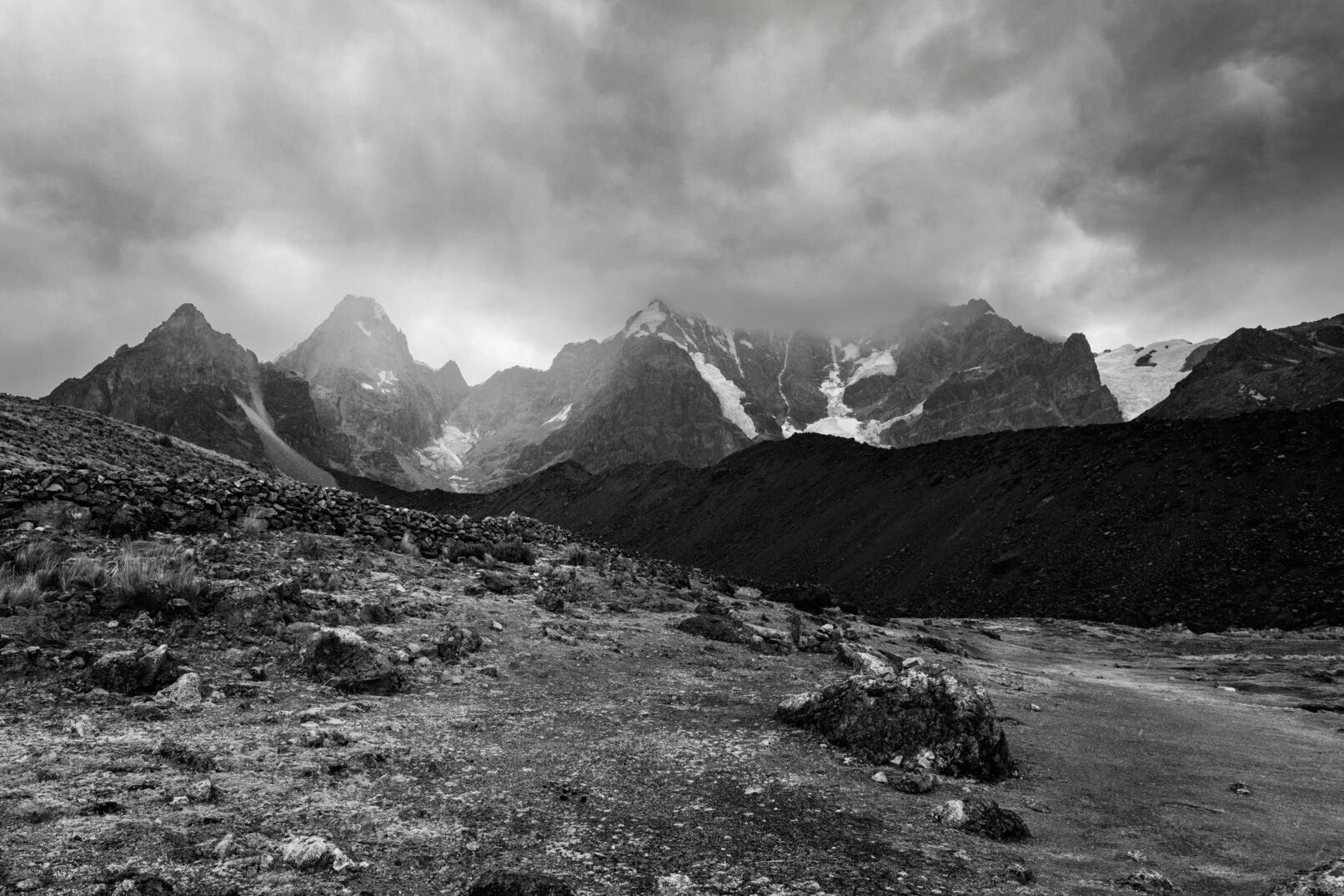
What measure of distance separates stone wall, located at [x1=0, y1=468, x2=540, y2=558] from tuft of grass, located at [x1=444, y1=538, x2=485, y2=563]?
26cm

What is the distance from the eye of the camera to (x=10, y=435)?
65.3ft

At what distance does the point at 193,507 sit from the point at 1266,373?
479 ft

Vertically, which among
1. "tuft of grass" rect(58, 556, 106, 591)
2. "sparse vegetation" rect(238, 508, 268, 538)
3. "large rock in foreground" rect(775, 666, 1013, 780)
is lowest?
"large rock in foreground" rect(775, 666, 1013, 780)

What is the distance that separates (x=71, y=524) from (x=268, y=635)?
572 centimetres

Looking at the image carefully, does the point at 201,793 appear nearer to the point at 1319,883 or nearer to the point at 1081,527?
the point at 1319,883

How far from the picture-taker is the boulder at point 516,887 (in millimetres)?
3375

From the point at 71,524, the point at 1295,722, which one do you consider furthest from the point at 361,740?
the point at 1295,722

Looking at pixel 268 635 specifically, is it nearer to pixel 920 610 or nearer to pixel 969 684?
pixel 969 684

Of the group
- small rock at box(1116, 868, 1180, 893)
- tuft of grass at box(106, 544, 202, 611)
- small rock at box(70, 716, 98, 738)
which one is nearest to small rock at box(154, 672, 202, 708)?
small rock at box(70, 716, 98, 738)

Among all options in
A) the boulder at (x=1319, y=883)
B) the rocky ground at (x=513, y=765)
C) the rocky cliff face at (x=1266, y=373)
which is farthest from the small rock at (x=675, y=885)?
the rocky cliff face at (x=1266, y=373)

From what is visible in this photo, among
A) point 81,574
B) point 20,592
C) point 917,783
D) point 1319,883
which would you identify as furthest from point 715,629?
point 20,592

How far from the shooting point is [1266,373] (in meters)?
110

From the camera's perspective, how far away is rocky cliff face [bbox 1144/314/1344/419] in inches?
3720

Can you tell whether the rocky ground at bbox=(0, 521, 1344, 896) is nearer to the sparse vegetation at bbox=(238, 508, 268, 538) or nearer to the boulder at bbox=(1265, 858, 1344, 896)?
the boulder at bbox=(1265, 858, 1344, 896)
